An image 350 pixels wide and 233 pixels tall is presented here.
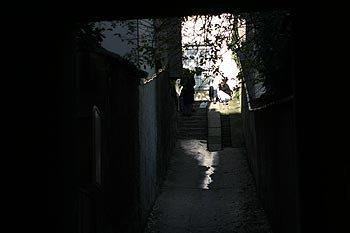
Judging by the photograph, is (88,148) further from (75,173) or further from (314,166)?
(314,166)

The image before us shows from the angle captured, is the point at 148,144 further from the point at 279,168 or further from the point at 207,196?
the point at 279,168

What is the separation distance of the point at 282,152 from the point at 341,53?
3265 millimetres

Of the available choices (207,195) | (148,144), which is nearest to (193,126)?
(207,195)

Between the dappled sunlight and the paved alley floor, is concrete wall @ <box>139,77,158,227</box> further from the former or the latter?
the dappled sunlight

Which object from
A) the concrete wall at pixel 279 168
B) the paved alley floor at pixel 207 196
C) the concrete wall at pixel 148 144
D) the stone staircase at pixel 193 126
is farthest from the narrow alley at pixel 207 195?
the stone staircase at pixel 193 126

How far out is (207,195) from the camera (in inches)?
452

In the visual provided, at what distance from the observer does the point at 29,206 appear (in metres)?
3.64

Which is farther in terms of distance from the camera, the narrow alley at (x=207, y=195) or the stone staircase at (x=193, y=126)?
the stone staircase at (x=193, y=126)

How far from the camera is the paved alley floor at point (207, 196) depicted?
920cm

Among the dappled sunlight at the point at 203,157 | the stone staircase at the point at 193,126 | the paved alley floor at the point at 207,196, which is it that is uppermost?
the stone staircase at the point at 193,126

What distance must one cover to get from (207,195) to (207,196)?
0.26 feet

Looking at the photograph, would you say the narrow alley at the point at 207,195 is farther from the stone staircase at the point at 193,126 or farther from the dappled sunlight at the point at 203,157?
the stone staircase at the point at 193,126

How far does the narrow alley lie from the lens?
923 cm

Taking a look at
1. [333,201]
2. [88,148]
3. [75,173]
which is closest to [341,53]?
[333,201]
